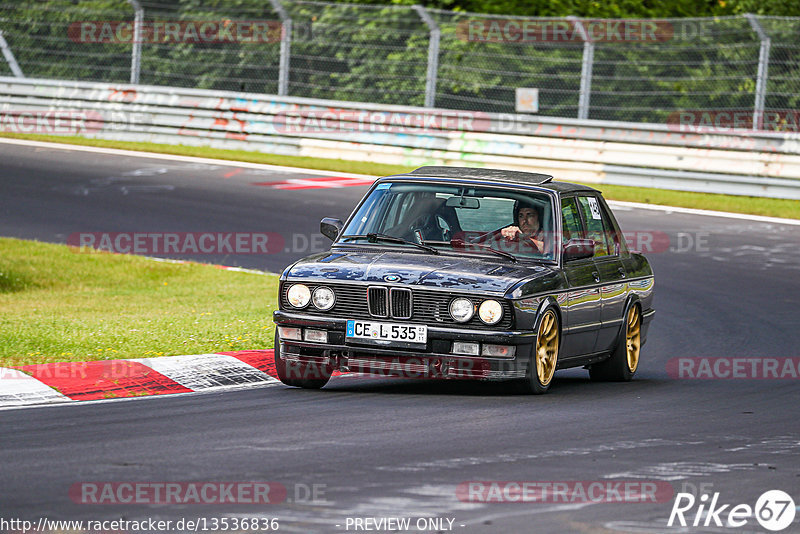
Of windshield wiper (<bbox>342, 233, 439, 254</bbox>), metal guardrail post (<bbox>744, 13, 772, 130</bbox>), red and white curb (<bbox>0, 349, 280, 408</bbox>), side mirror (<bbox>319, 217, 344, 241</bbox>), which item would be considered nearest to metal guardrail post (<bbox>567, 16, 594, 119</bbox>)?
metal guardrail post (<bbox>744, 13, 772, 130</bbox>)

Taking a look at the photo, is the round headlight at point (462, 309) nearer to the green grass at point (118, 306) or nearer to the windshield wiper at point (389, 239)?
the windshield wiper at point (389, 239)

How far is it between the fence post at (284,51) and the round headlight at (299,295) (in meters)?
16.6

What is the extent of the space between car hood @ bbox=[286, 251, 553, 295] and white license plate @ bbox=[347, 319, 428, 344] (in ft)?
0.90

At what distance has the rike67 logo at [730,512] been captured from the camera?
5.60 m

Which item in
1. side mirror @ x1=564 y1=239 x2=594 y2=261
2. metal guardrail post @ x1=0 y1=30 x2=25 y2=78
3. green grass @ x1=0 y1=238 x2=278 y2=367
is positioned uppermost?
metal guardrail post @ x1=0 y1=30 x2=25 y2=78

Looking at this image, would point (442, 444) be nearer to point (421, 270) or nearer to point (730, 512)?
point (730, 512)

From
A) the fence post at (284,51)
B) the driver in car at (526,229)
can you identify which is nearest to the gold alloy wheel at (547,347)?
the driver in car at (526,229)

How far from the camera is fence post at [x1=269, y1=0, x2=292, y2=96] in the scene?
82.0 ft

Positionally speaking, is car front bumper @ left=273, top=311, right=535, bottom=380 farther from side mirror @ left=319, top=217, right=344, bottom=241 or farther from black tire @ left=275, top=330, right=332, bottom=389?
side mirror @ left=319, top=217, right=344, bottom=241

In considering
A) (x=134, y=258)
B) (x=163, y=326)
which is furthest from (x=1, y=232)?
(x=163, y=326)

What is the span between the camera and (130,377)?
29.5ft

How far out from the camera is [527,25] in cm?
2316

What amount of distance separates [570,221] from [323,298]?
2.19 metres

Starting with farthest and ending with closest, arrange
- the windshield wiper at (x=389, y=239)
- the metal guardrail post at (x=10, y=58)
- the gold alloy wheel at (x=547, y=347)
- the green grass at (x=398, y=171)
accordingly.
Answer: the metal guardrail post at (x=10, y=58) → the green grass at (x=398, y=171) → the windshield wiper at (x=389, y=239) → the gold alloy wheel at (x=547, y=347)
